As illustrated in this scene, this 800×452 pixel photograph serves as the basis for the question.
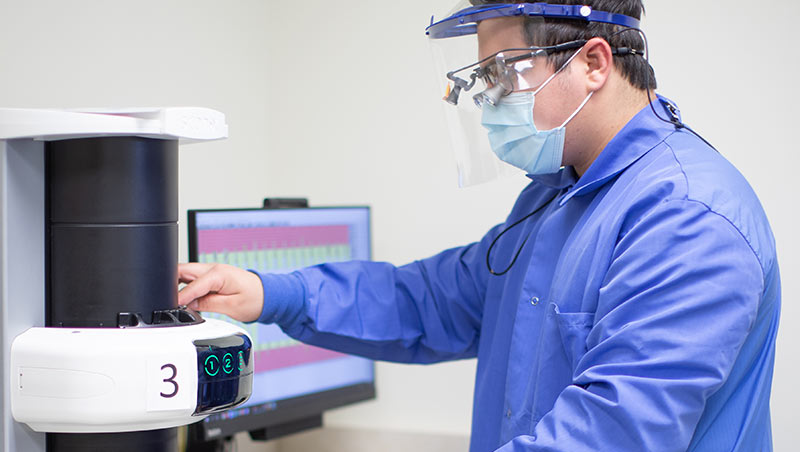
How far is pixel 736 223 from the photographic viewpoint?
2.58ft

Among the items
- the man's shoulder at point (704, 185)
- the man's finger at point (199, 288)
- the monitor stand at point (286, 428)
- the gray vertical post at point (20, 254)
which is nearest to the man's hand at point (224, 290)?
the man's finger at point (199, 288)

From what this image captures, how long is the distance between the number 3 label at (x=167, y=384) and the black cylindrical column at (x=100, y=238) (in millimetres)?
66

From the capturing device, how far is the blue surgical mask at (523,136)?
1011 mm

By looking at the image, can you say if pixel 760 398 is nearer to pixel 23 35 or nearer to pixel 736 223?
pixel 736 223

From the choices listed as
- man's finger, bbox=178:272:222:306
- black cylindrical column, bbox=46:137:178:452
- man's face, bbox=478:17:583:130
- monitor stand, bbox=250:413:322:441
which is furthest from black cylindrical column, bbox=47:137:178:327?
monitor stand, bbox=250:413:322:441

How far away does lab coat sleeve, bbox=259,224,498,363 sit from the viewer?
117cm

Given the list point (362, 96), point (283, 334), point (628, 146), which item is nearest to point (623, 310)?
point (628, 146)

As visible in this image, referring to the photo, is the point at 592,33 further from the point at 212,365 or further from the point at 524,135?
the point at 212,365

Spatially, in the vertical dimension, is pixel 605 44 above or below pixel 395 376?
above

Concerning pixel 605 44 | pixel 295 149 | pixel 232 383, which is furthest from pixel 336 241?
pixel 232 383

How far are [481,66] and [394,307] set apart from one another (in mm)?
444

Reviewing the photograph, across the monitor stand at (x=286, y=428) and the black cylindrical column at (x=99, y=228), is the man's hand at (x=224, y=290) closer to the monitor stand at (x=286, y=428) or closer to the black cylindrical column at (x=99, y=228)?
the black cylindrical column at (x=99, y=228)

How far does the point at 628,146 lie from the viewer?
3.14 ft

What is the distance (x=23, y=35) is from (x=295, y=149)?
2.65 ft
